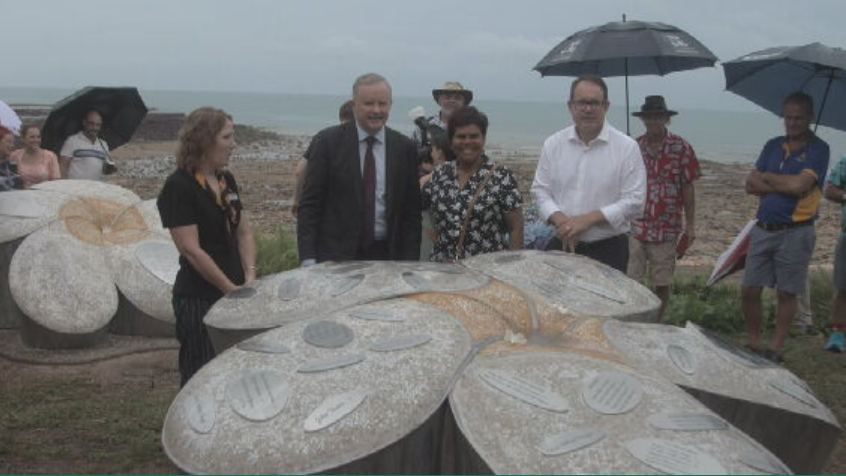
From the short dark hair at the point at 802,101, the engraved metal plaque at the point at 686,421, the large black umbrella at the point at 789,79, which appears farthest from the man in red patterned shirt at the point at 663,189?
the engraved metal plaque at the point at 686,421

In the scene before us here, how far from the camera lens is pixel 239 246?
14.5ft

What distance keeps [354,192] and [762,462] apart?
2.54 metres

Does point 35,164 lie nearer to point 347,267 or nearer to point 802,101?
point 347,267

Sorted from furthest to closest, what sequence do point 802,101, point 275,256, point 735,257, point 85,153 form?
1. point 275,256
2. point 85,153
3. point 735,257
4. point 802,101

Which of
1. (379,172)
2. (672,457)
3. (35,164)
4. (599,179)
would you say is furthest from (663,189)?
(35,164)

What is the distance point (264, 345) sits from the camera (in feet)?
11.3

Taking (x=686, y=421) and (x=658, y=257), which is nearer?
(x=686, y=421)

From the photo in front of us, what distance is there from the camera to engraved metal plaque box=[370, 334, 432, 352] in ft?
10.9

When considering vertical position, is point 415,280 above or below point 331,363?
above

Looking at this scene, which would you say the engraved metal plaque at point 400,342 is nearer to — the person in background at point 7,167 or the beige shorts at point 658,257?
the beige shorts at point 658,257

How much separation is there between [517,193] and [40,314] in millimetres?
3813

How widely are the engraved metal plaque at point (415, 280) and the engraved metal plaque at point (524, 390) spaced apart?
34.5 inches

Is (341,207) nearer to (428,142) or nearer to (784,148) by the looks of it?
(428,142)

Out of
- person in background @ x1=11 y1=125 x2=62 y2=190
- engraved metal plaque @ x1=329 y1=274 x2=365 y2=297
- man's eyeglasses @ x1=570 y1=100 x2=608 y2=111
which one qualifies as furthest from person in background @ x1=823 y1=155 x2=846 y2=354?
person in background @ x1=11 y1=125 x2=62 y2=190
